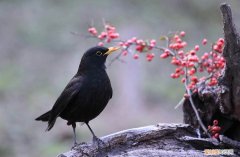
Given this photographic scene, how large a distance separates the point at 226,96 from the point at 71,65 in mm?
8410

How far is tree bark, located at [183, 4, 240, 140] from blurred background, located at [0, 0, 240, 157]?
5327 millimetres

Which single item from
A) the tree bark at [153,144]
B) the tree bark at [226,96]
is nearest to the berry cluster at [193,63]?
the tree bark at [226,96]

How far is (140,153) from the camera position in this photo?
4.81 meters

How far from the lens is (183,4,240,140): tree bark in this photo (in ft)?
15.6

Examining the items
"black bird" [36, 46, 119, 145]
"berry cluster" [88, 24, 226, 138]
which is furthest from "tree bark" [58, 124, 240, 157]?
"black bird" [36, 46, 119, 145]

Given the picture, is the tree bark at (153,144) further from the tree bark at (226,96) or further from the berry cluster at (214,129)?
the tree bark at (226,96)

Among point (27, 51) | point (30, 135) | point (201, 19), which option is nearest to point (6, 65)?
point (27, 51)

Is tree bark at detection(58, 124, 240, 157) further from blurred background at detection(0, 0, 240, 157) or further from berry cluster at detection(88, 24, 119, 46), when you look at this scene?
blurred background at detection(0, 0, 240, 157)

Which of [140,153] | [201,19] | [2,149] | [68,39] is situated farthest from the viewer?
[201,19]

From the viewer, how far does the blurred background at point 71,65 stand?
37.1 ft

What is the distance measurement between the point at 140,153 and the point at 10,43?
986 cm

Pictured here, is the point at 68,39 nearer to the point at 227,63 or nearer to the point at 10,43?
the point at 10,43

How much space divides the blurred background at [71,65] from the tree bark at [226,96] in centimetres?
533

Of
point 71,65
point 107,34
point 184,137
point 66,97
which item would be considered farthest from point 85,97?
point 71,65
